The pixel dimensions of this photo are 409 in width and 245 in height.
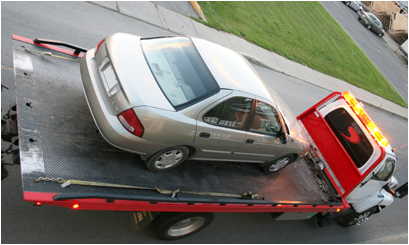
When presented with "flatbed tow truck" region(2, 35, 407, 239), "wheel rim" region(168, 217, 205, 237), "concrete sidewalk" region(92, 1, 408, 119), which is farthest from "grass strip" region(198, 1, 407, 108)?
"wheel rim" region(168, 217, 205, 237)

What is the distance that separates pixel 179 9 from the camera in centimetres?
1227

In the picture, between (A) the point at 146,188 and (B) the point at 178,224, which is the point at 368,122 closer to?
(B) the point at 178,224

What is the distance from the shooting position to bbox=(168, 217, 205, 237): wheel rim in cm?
450

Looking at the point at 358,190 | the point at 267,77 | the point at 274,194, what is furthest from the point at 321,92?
the point at 274,194

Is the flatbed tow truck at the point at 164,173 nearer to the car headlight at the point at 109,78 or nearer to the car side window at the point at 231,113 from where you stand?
the car headlight at the point at 109,78

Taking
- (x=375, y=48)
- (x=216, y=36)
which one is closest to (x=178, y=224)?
(x=216, y=36)

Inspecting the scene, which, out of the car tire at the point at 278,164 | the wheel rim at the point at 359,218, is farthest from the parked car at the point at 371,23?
the car tire at the point at 278,164

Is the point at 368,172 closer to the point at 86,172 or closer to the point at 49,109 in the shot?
the point at 86,172

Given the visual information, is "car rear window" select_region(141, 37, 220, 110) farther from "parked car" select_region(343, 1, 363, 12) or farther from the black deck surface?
"parked car" select_region(343, 1, 363, 12)

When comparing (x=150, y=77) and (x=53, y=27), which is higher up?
(x=150, y=77)

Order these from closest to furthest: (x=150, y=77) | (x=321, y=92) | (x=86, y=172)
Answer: (x=86, y=172) → (x=150, y=77) → (x=321, y=92)

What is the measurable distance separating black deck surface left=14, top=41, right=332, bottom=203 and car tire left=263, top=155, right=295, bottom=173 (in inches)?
6.0

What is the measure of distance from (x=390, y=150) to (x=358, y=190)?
3.15 ft

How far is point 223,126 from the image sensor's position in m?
4.21
